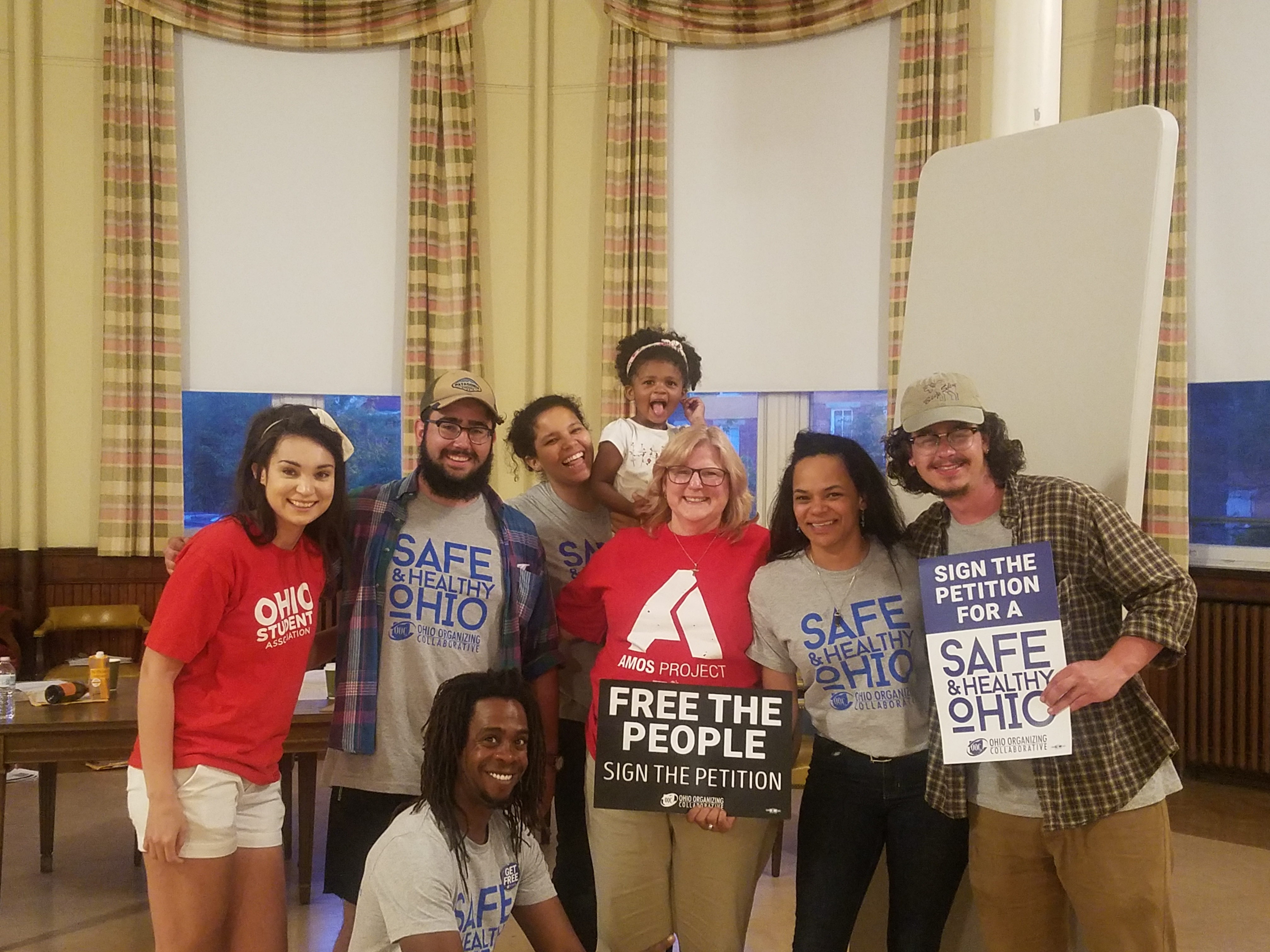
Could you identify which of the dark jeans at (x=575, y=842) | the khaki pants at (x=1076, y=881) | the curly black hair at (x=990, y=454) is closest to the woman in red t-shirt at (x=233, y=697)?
the dark jeans at (x=575, y=842)

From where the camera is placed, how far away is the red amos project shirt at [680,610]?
2340 millimetres

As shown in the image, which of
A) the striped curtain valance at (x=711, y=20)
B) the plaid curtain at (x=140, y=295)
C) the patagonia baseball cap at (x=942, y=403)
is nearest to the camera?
the patagonia baseball cap at (x=942, y=403)

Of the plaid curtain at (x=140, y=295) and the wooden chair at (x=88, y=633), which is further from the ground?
the plaid curtain at (x=140, y=295)

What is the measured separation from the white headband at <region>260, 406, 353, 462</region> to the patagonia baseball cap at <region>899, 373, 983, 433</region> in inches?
47.6

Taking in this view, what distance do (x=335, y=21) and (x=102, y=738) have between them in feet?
15.6

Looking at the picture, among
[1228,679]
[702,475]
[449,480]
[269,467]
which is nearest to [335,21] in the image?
[449,480]

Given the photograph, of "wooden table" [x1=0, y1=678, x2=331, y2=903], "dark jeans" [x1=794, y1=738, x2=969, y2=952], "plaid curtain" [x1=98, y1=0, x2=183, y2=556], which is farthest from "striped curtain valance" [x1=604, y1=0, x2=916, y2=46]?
"dark jeans" [x1=794, y1=738, x2=969, y2=952]

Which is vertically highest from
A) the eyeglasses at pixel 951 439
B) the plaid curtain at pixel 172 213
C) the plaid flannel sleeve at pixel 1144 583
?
the plaid curtain at pixel 172 213

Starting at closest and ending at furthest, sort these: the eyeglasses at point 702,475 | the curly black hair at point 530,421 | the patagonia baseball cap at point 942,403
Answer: the patagonia baseball cap at point 942,403
the eyeglasses at point 702,475
the curly black hair at point 530,421

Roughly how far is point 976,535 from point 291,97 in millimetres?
5779

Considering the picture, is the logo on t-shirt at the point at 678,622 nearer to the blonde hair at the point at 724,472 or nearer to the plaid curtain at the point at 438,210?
the blonde hair at the point at 724,472

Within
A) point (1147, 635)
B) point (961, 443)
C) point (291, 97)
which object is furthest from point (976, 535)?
point (291, 97)

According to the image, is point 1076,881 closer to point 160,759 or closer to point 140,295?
point 160,759

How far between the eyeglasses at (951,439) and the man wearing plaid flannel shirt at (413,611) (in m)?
1.01
